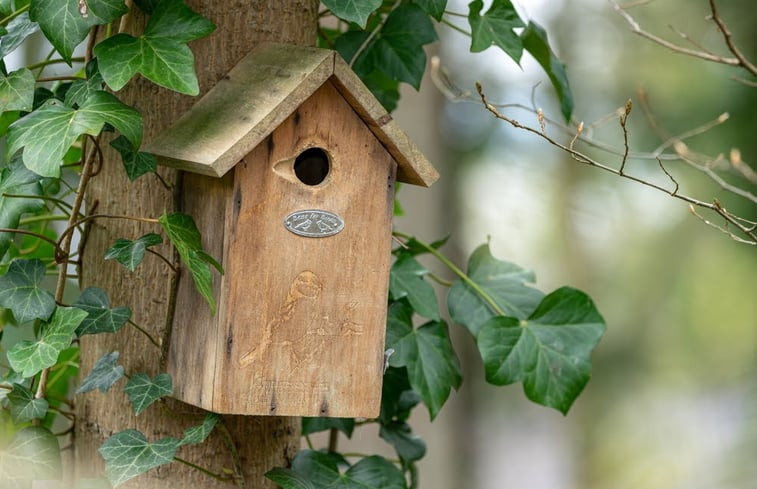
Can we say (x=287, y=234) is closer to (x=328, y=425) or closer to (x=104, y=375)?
(x=104, y=375)

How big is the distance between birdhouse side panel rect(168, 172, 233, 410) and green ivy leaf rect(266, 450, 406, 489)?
0.25 metres

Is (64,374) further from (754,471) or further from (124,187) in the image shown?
(754,471)

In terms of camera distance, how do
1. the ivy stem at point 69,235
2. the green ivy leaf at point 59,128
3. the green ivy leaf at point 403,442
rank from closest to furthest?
the green ivy leaf at point 59,128, the ivy stem at point 69,235, the green ivy leaf at point 403,442

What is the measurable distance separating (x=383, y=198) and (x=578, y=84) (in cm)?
555

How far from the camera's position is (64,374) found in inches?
69.9

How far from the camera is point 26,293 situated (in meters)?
1.32

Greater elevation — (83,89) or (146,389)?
(83,89)

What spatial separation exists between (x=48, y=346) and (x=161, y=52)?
45 centimetres

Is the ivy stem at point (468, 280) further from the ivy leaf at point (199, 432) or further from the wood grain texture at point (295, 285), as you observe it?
the ivy leaf at point (199, 432)

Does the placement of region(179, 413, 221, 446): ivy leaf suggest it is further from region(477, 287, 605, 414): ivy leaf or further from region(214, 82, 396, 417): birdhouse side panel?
region(477, 287, 605, 414): ivy leaf

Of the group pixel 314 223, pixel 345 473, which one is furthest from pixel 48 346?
pixel 345 473

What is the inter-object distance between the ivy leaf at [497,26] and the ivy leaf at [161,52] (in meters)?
0.51

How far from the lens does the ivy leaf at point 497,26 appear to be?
5.07ft

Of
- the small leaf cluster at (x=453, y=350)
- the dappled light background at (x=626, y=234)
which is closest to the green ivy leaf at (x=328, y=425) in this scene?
the small leaf cluster at (x=453, y=350)
